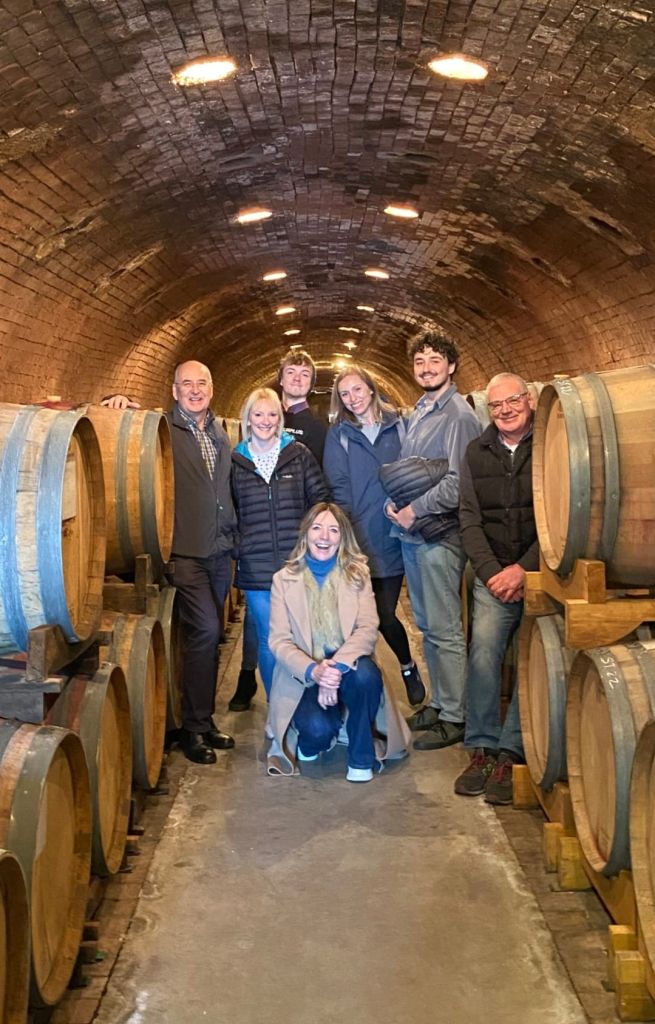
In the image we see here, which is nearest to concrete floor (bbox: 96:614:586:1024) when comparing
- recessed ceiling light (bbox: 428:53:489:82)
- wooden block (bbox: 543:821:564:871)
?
wooden block (bbox: 543:821:564:871)

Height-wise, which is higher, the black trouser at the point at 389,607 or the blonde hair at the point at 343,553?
the blonde hair at the point at 343,553

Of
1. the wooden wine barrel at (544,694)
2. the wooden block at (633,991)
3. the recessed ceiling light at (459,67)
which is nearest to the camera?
the wooden block at (633,991)

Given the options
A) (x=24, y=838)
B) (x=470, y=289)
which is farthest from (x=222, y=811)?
(x=470, y=289)

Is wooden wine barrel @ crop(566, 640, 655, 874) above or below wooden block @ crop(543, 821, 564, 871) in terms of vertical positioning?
above

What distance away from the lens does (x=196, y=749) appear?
5.02 m

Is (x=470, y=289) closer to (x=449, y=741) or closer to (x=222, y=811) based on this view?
(x=449, y=741)

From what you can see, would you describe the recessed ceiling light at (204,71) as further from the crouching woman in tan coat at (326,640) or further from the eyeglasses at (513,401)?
the eyeglasses at (513,401)

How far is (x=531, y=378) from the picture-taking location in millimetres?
15188

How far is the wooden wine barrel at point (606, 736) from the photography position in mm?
2871

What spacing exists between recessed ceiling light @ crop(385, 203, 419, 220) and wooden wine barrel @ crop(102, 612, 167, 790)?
290 inches

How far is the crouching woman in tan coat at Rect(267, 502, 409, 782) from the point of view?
461 centimetres

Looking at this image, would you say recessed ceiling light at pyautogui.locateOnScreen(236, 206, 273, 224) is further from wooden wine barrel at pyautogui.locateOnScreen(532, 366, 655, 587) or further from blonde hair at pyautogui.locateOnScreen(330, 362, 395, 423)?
wooden wine barrel at pyautogui.locateOnScreen(532, 366, 655, 587)

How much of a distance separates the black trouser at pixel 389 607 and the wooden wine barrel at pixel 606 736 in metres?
2.14

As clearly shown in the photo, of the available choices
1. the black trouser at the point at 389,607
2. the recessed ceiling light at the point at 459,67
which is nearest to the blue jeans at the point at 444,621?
the black trouser at the point at 389,607
